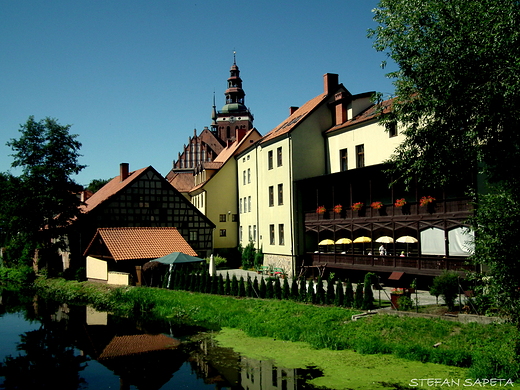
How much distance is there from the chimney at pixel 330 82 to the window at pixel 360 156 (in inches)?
217

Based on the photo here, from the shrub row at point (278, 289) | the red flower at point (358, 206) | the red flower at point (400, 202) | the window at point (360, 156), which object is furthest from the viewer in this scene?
the window at point (360, 156)

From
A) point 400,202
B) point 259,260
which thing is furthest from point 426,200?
point 259,260

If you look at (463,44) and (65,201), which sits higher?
(463,44)

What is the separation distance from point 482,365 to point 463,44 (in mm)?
9715

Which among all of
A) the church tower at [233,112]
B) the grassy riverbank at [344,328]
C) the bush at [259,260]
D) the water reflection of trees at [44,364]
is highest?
the church tower at [233,112]

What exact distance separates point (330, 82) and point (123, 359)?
23153 mm

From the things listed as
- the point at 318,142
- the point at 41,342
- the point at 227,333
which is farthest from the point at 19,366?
the point at 318,142

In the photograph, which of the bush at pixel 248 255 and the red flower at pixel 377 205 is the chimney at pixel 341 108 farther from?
the bush at pixel 248 255

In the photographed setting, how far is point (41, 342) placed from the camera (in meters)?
19.5

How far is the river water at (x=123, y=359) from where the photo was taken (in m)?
13.6

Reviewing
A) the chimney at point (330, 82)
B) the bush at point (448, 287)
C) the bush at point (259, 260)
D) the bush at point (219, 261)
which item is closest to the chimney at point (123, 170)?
the bush at point (219, 261)

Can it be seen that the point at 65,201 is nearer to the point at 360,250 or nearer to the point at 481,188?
the point at 360,250

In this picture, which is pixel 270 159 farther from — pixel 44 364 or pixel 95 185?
pixel 95 185

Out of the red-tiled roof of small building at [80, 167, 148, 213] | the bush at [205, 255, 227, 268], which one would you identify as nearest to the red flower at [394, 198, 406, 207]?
the bush at [205, 255, 227, 268]
